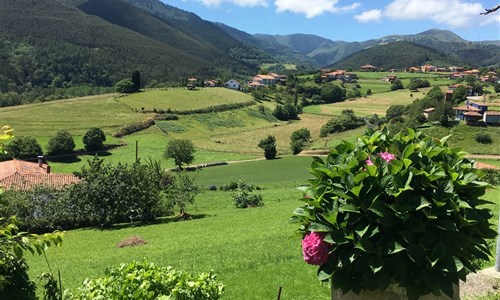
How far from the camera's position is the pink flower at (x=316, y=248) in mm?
4125

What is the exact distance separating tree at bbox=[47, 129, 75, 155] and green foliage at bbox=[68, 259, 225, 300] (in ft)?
246

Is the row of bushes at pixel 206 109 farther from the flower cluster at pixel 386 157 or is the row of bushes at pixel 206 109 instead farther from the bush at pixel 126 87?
the flower cluster at pixel 386 157

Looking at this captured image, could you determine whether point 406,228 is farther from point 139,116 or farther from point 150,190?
point 139,116

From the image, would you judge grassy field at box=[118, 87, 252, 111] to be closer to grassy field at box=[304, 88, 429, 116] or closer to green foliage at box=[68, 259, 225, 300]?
grassy field at box=[304, 88, 429, 116]

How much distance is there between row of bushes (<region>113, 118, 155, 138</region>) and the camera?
8862 cm

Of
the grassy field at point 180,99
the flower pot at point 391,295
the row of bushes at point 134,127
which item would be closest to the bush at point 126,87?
the grassy field at point 180,99

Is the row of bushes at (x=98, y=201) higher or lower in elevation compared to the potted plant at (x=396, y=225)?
lower

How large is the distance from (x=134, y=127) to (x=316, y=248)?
92136 mm

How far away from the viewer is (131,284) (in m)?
4.41

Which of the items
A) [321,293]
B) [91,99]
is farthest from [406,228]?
A: [91,99]

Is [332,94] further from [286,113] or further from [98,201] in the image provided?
[98,201]

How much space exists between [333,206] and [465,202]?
126cm

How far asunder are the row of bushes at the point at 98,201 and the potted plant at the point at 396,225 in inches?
1142

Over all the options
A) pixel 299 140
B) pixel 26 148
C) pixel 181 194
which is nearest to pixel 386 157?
pixel 181 194
